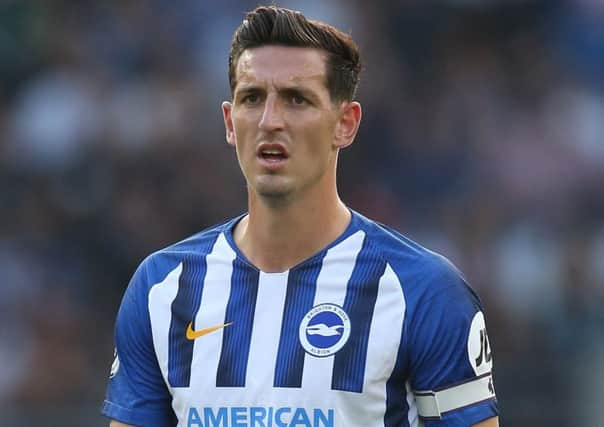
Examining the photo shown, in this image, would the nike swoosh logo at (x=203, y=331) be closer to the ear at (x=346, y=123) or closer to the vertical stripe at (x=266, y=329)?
the vertical stripe at (x=266, y=329)

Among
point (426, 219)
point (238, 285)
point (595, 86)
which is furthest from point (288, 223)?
point (595, 86)

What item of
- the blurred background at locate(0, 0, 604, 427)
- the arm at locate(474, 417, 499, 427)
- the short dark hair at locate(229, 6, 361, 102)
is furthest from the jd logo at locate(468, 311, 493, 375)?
the blurred background at locate(0, 0, 604, 427)

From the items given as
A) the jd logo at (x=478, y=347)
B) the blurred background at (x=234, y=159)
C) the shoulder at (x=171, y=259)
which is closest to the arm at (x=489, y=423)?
the jd logo at (x=478, y=347)

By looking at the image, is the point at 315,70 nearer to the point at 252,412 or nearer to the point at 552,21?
the point at 252,412

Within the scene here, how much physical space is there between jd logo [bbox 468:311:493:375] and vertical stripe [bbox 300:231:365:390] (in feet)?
1.24

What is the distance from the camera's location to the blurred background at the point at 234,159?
8.37 meters

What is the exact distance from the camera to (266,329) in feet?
12.6

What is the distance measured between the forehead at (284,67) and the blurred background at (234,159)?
4008 millimetres

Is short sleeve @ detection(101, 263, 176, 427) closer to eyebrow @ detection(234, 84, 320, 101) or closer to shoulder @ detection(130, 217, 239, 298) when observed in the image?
shoulder @ detection(130, 217, 239, 298)

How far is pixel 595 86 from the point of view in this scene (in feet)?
30.3

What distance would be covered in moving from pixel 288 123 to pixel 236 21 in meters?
6.12

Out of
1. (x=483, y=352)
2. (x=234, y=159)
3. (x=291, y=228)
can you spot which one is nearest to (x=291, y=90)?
(x=291, y=228)

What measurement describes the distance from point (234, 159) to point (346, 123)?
5343mm

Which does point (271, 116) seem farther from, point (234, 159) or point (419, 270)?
point (234, 159)
